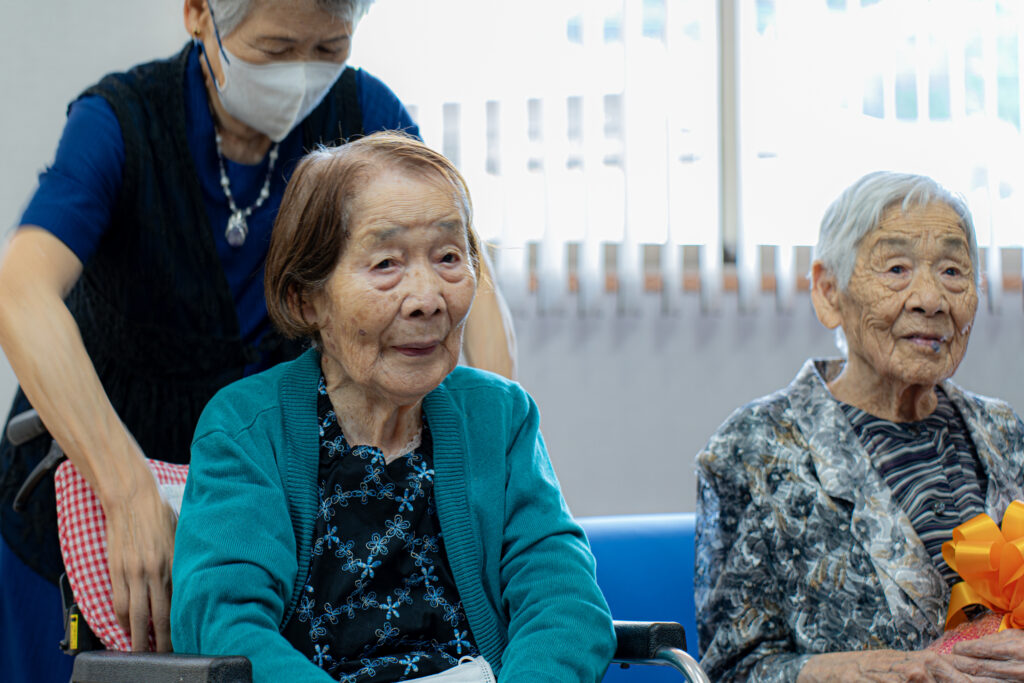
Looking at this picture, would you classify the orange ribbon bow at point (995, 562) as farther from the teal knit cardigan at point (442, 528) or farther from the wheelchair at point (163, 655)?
the teal knit cardigan at point (442, 528)

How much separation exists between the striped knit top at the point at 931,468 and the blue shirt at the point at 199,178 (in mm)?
1012

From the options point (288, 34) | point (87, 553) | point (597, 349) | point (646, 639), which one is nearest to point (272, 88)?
point (288, 34)

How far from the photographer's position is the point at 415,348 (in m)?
1.36

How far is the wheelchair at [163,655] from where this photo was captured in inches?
42.3

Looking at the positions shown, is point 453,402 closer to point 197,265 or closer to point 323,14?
point 197,265

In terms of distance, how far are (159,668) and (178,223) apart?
84cm

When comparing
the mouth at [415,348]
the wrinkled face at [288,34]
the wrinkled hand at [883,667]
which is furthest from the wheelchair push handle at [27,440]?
the wrinkled hand at [883,667]

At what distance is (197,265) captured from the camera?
1.72 m

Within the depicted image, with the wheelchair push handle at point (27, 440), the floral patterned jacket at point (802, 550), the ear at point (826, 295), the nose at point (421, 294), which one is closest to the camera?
the nose at point (421, 294)

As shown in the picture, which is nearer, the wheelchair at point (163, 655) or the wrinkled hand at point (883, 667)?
the wheelchair at point (163, 655)

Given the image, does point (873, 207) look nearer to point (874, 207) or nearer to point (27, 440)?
point (874, 207)

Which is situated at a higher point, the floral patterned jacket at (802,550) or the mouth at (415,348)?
the mouth at (415,348)

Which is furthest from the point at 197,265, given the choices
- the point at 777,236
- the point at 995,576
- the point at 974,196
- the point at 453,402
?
the point at 974,196

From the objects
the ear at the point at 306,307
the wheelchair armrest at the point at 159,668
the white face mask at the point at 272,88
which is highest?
the white face mask at the point at 272,88
